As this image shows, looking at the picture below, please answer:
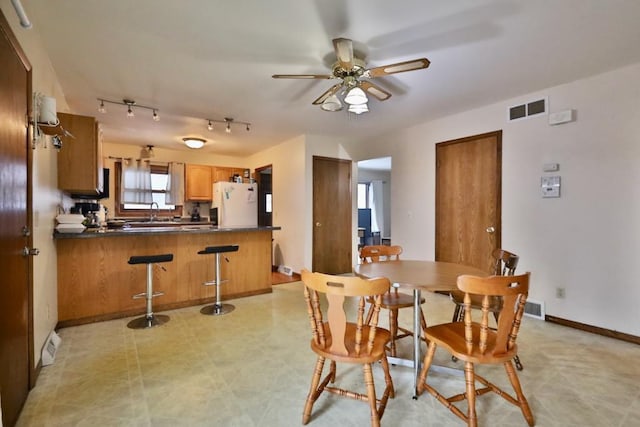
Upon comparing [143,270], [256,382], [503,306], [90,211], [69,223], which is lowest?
[256,382]

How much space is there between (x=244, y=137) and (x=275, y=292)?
2659 millimetres

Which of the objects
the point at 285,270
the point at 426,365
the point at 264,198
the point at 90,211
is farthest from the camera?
the point at 264,198

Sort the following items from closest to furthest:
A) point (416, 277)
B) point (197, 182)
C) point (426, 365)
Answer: point (426, 365) < point (416, 277) < point (197, 182)

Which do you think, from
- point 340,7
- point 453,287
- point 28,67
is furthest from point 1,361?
point 340,7

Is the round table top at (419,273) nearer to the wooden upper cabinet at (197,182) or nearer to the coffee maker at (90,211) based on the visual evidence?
the coffee maker at (90,211)

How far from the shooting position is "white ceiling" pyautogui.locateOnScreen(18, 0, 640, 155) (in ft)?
6.50

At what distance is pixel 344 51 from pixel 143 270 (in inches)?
122

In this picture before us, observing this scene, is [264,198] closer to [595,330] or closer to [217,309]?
[217,309]

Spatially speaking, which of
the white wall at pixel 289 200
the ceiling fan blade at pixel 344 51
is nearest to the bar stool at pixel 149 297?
the white wall at pixel 289 200

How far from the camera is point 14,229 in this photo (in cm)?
170

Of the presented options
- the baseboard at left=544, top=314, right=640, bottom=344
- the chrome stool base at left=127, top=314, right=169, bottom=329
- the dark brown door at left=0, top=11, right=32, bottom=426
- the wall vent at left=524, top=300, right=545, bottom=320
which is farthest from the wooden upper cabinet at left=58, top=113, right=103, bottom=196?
the baseboard at left=544, top=314, right=640, bottom=344

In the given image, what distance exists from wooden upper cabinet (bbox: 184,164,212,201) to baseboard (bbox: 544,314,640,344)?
19.8 ft

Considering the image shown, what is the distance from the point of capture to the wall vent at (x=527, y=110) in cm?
330

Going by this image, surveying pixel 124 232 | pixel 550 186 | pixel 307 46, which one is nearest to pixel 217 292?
pixel 124 232
